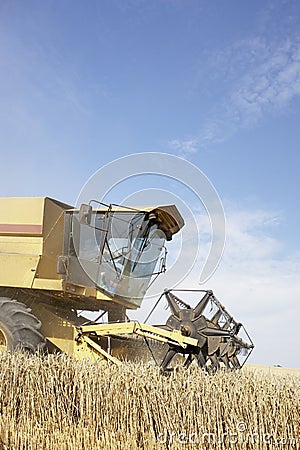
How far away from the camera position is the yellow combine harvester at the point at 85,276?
6.99 m

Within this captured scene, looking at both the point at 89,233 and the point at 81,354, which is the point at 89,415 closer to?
the point at 81,354

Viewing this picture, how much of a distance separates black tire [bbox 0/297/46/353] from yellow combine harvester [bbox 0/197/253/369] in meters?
0.01

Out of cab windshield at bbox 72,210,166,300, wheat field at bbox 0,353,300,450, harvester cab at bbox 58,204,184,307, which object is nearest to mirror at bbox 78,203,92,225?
harvester cab at bbox 58,204,184,307

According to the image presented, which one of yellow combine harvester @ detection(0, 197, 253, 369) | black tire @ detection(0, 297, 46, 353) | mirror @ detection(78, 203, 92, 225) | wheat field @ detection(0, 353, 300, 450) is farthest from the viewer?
mirror @ detection(78, 203, 92, 225)

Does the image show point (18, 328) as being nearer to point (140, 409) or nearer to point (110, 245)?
point (110, 245)

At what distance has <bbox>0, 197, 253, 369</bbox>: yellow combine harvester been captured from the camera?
699 centimetres

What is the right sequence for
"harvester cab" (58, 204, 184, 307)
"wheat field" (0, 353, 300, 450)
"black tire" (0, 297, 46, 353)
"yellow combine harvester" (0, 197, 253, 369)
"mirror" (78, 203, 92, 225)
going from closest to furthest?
1. "wheat field" (0, 353, 300, 450)
2. "black tire" (0, 297, 46, 353)
3. "yellow combine harvester" (0, 197, 253, 369)
4. "mirror" (78, 203, 92, 225)
5. "harvester cab" (58, 204, 184, 307)

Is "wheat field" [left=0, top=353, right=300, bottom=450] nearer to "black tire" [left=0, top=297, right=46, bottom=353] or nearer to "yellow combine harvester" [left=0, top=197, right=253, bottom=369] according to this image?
"black tire" [left=0, top=297, right=46, bottom=353]

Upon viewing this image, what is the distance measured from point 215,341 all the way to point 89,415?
2.47 m

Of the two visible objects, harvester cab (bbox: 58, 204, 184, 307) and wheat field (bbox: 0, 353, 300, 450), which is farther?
harvester cab (bbox: 58, 204, 184, 307)

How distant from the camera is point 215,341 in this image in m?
6.80

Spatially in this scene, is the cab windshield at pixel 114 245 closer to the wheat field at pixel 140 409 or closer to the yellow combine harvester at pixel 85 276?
the yellow combine harvester at pixel 85 276

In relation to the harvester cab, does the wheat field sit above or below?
below

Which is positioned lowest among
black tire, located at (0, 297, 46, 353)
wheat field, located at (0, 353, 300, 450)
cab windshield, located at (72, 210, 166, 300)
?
wheat field, located at (0, 353, 300, 450)
